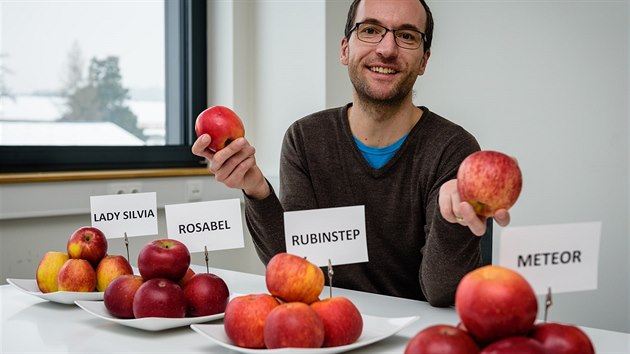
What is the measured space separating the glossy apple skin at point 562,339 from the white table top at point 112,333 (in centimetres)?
30

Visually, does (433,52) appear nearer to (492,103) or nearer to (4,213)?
(492,103)

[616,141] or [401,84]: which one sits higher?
[401,84]

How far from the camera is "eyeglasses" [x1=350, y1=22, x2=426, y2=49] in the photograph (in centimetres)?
174

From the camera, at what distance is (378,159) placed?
1.73 m

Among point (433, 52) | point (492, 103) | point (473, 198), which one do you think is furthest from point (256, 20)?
point (473, 198)

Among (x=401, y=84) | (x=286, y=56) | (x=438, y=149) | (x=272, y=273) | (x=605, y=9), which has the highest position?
(x=605, y=9)

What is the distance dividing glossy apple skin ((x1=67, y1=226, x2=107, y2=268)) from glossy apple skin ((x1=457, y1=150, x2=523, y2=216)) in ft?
2.25

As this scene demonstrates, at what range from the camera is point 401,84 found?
1.75 metres

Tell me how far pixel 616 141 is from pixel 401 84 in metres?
1.50

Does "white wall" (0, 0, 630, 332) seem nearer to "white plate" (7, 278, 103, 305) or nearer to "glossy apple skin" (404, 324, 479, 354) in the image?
"white plate" (7, 278, 103, 305)

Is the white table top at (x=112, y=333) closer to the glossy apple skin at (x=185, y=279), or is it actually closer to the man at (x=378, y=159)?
the glossy apple skin at (x=185, y=279)

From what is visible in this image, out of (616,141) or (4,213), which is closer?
(4,213)

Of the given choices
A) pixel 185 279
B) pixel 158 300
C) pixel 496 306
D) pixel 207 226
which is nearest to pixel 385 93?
pixel 207 226

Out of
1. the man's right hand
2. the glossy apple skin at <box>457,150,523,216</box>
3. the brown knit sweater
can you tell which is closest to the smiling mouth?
the brown knit sweater
